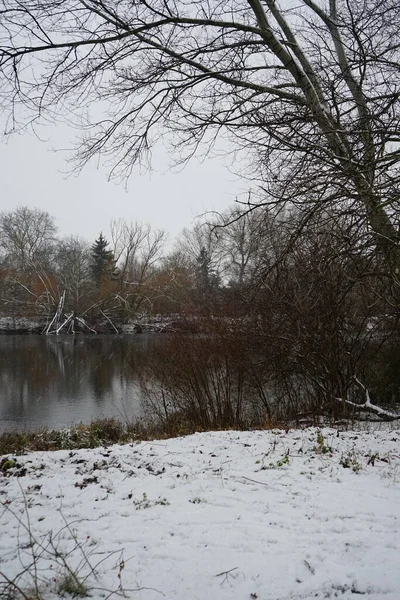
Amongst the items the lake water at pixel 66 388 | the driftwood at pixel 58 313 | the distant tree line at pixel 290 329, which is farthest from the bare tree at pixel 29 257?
the distant tree line at pixel 290 329

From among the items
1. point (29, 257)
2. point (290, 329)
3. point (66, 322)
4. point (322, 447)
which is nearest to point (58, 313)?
point (66, 322)

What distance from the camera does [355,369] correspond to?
9555 mm

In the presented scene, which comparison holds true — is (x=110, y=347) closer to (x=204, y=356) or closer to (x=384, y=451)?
(x=204, y=356)

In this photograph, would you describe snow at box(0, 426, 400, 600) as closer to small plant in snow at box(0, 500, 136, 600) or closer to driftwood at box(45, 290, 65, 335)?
small plant in snow at box(0, 500, 136, 600)

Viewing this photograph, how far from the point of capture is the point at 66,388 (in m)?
15.0

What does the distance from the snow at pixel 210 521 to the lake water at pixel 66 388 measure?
6.89 meters

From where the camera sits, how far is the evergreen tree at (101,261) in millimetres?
44844

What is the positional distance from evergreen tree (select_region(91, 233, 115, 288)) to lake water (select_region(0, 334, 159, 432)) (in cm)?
2216

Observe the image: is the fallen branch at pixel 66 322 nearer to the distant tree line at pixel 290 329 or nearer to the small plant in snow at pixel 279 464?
the distant tree line at pixel 290 329

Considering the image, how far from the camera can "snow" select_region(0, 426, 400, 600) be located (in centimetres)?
235

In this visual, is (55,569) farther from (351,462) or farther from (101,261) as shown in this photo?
(101,261)

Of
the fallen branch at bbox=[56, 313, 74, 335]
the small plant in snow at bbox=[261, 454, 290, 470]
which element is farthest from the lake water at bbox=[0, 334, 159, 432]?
the fallen branch at bbox=[56, 313, 74, 335]

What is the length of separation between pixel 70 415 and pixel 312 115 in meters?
10.2

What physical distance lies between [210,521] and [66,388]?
42.9ft
